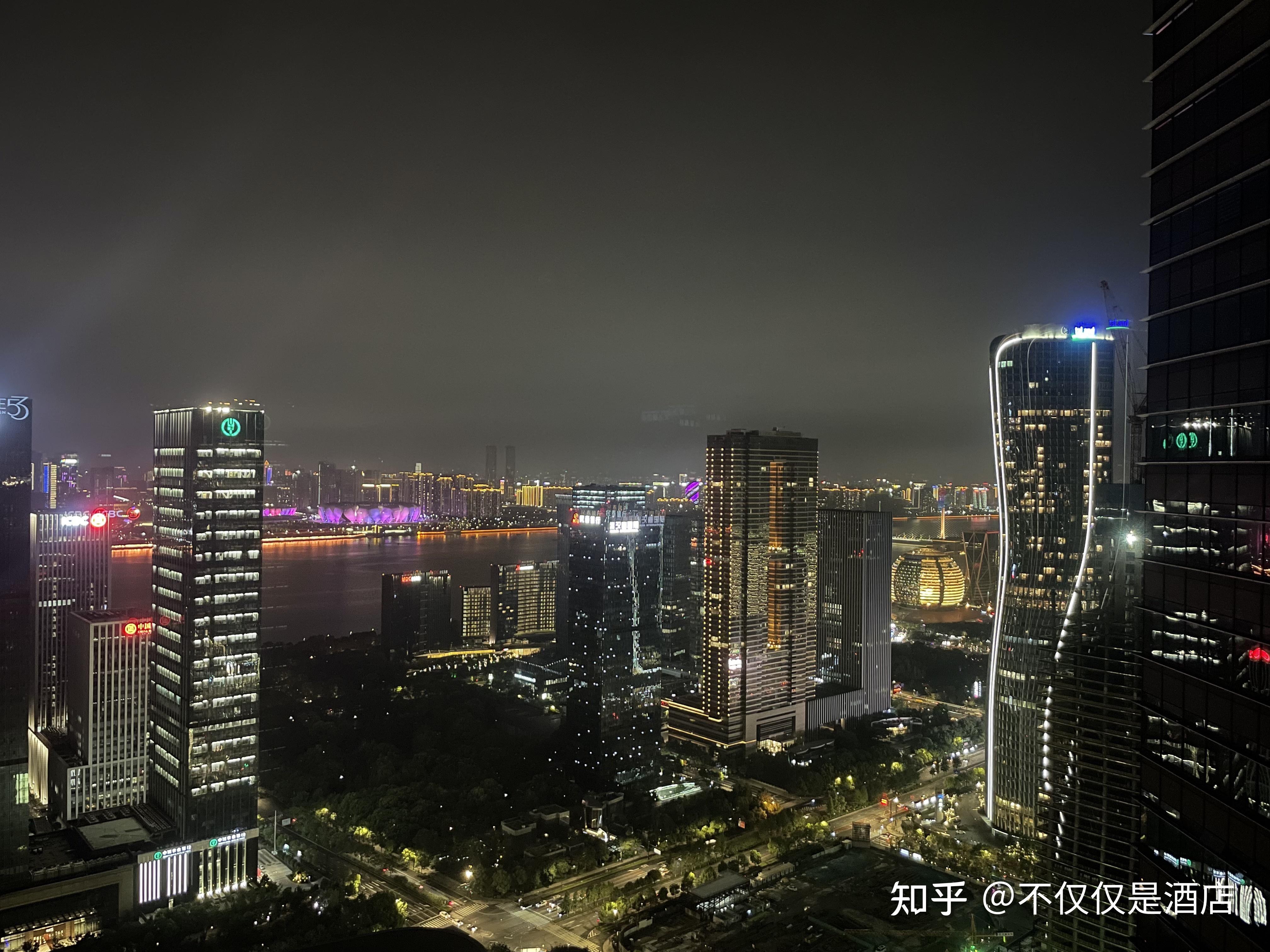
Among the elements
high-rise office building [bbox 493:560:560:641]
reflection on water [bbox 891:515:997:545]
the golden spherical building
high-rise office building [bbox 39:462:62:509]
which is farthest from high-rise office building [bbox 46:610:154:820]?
the golden spherical building

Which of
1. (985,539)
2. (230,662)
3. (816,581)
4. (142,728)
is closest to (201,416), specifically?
(230,662)

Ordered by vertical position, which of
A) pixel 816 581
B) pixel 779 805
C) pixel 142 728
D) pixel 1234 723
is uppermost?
pixel 1234 723

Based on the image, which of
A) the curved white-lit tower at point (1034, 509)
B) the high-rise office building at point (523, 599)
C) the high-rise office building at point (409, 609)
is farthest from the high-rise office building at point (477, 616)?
the curved white-lit tower at point (1034, 509)

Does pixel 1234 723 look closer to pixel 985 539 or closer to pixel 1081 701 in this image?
pixel 1081 701

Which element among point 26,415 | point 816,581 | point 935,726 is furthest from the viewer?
point 816,581

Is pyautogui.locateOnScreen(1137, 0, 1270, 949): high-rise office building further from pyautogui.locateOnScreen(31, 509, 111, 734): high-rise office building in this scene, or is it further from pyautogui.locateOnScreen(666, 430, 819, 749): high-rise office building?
pyautogui.locateOnScreen(31, 509, 111, 734): high-rise office building

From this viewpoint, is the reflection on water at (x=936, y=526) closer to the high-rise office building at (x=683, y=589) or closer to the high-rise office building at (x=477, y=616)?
the high-rise office building at (x=683, y=589)

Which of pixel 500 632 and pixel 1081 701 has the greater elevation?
pixel 1081 701
